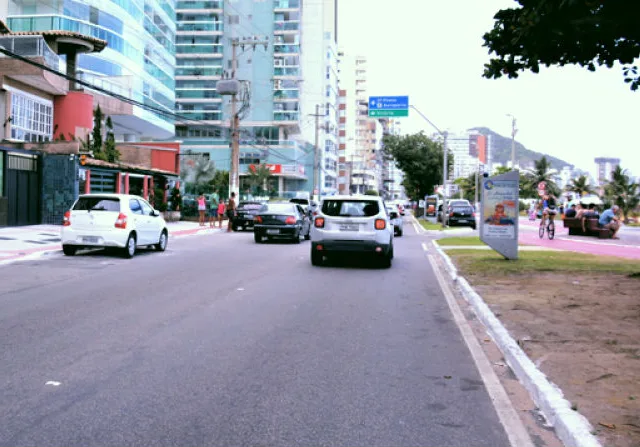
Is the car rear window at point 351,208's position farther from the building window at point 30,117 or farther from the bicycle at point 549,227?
the building window at point 30,117

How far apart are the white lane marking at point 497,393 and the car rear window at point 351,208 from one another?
6.46 metres

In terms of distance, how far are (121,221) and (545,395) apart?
1331 cm

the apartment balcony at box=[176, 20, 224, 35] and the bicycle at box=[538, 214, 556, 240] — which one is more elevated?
the apartment balcony at box=[176, 20, 224, 35]

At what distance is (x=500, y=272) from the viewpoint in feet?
43.9

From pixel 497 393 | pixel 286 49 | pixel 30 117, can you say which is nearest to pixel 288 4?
pixel 286 49

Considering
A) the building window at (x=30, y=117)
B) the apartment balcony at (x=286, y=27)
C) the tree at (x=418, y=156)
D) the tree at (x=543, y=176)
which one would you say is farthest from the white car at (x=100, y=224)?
the apartment balcony at (x=286, y=27)

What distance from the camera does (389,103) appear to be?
118 ft

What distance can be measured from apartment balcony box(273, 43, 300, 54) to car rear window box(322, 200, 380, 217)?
79.4m

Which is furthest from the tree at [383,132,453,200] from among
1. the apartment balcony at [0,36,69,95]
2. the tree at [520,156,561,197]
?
the apartment balcony at [0,36,69,95]

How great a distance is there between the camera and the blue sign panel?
35.5 m

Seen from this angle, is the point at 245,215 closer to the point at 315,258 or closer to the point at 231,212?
the point at 231,212

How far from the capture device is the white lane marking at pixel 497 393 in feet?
14.2

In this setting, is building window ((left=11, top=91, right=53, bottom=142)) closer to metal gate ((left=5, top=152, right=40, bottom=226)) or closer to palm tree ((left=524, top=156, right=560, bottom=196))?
metal gate ((left=5, top=152, right=40, bottom=226))

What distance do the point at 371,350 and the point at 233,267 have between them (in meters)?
8.21
